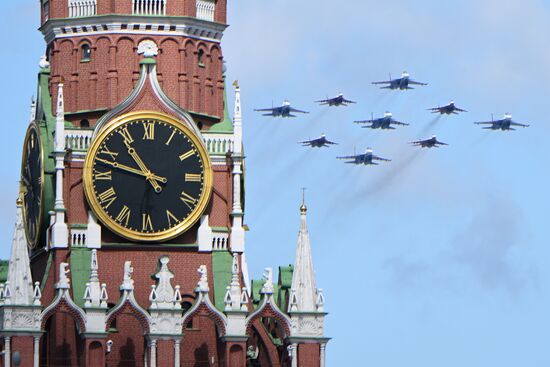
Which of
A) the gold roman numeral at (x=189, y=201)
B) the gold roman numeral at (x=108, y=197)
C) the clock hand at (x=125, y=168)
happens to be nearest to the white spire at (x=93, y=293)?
the gold roman numeral at (x=108, y=197)

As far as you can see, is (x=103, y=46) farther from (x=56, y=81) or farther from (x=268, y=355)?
(x=268, y=355)

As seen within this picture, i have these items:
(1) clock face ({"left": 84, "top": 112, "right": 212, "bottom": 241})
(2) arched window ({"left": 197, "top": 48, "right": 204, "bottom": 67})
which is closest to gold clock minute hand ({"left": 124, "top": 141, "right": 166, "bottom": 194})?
(1) clock face ({"left": 84, "top": 112, "right": 212, "bottom": 241})

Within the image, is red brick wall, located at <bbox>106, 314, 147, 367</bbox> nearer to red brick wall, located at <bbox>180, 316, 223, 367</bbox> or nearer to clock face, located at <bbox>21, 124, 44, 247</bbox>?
red brick wall, located at <bbox>180, 316, 223, 367</bbox>

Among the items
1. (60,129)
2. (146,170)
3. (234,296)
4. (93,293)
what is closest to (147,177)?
(146,170)

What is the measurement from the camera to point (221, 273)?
157m

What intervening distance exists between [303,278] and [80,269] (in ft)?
25.0

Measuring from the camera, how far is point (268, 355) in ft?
516

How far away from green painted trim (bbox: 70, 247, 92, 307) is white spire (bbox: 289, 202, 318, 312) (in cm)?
707

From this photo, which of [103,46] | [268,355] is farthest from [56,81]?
[268,355]

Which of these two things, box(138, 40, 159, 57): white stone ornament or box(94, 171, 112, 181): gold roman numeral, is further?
box(138, 40, 159, 57): white stone ornament

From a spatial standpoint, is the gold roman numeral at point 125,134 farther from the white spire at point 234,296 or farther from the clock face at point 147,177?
the white spire at point 234,296

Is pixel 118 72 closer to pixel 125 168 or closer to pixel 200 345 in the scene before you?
pixel 125 168

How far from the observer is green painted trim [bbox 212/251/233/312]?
155750 mm

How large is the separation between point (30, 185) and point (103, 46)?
5530mm
